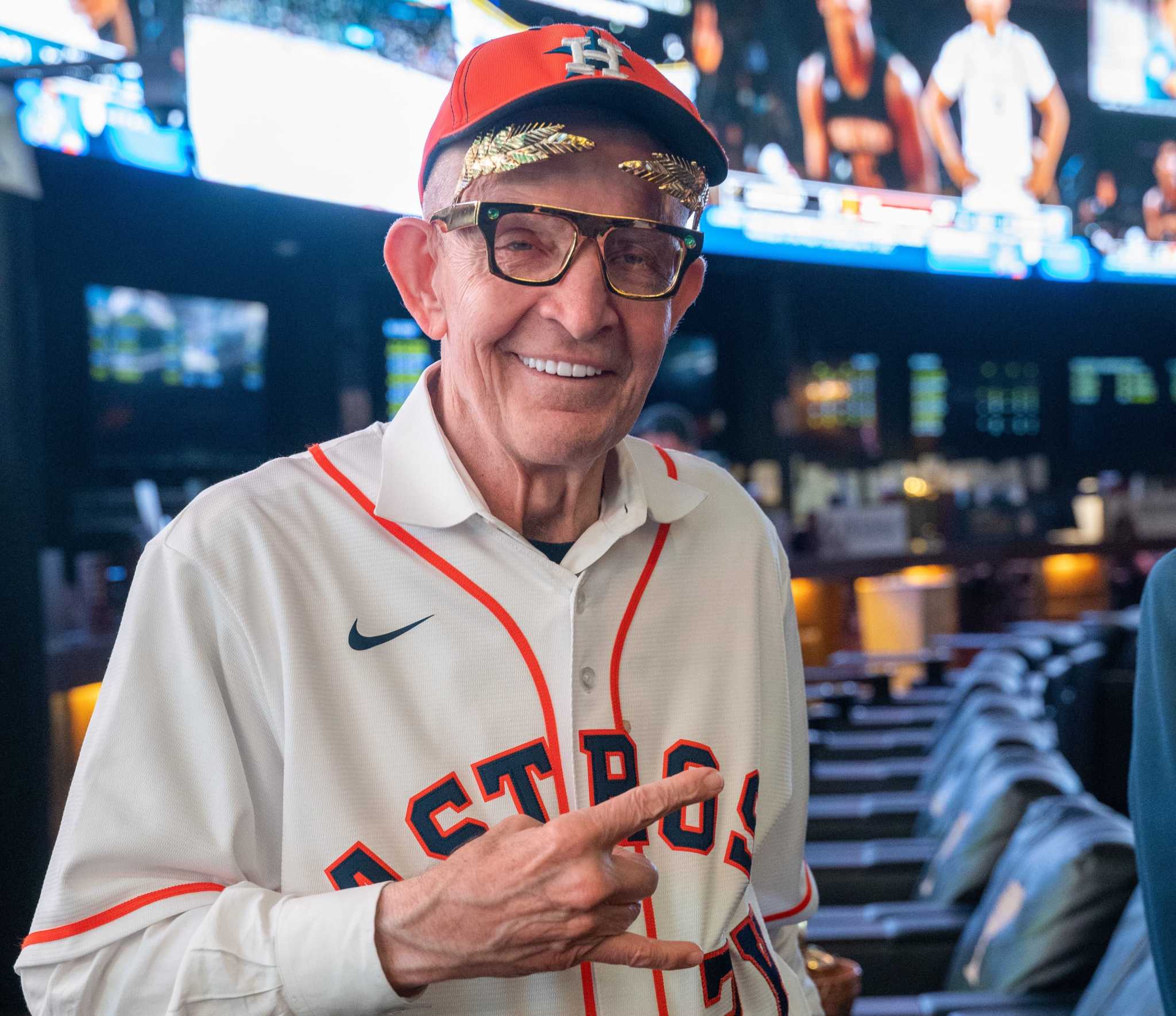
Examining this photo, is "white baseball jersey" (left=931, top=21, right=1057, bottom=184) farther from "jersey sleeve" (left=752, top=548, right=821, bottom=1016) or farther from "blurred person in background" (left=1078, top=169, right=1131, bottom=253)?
"jersey sleeve" (left=752, top=548, right=821, bottom=1016)

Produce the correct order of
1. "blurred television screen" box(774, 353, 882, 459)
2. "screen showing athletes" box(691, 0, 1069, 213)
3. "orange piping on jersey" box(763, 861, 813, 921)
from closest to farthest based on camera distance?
"orange piping on jersey" box(763, 861, 813, 921)
"screen showing athletes" box(691, 0, 1069, 213)
"blurred television screen" box(774, 353, 882, 459)

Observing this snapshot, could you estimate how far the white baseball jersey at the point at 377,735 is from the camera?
90cm

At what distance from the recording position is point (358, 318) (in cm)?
591

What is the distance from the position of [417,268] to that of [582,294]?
0.21m

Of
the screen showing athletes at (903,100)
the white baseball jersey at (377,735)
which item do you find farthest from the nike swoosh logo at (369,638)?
the screen showing athletes at (903,100)

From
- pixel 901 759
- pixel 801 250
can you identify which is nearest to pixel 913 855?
pixel 901 759

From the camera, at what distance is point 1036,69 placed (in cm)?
827

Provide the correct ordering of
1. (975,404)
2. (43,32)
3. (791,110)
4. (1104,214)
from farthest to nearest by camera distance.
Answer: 1. (975,404)
2. (1104,214)
3. (791,110)
4. (43,32)

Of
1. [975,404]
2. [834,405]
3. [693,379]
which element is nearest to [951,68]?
[834,405]

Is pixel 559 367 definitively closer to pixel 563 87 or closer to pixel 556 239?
pixel 556 239

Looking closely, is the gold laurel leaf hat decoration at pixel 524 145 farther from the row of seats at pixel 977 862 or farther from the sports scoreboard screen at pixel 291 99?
the sports scoreboard screen at pixel 291 99

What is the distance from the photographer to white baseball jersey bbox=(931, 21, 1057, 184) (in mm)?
7836

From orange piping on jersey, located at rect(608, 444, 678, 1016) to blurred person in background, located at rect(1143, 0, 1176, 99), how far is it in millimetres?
9130

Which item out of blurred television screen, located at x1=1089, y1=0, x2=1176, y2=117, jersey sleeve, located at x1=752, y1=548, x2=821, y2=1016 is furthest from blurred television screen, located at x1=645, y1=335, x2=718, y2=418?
jersey sleeve, located at x1=752, y1=548, x2=821, y2=1016
